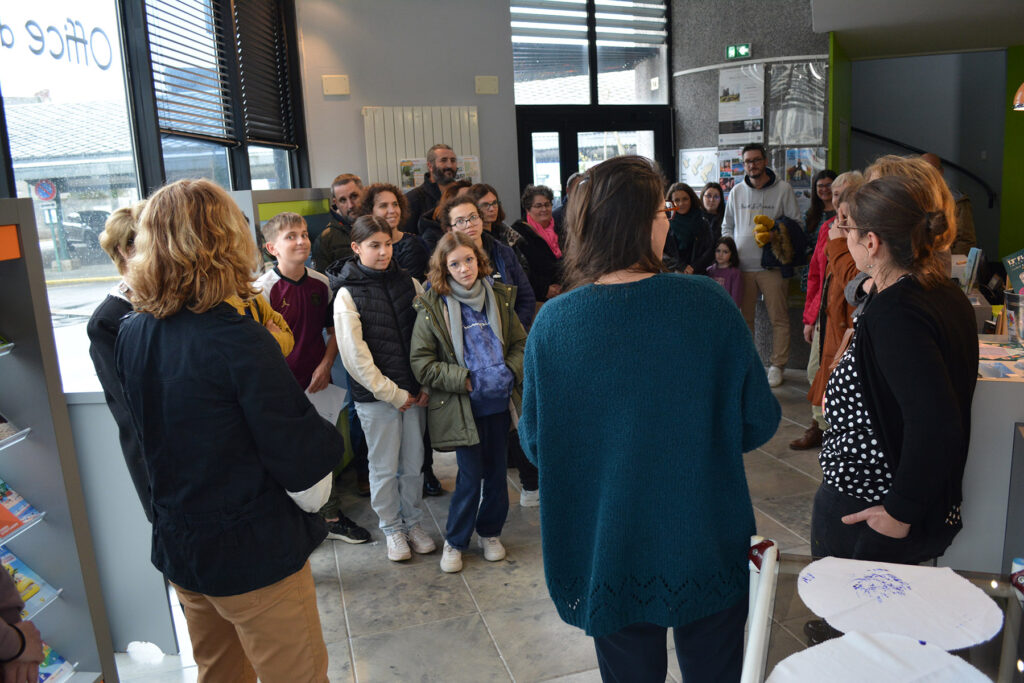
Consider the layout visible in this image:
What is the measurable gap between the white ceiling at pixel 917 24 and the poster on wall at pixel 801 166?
2.87 feet

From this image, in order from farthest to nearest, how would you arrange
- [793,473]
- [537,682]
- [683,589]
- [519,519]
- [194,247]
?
[793,473] → [519,519] → [537,682] → [194,247] → [683,589]

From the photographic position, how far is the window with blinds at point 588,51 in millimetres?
7391

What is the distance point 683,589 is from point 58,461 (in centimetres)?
170

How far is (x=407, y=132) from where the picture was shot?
20.6 feet

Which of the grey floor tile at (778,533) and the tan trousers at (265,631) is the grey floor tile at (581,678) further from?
the grey floor tile at (778,533)

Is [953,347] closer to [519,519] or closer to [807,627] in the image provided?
[807,627]

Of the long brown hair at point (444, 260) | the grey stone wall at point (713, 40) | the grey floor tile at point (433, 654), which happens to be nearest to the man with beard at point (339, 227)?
the long brown hair at point (444, 260)

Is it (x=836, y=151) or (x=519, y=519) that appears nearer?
(x=519, y=519)

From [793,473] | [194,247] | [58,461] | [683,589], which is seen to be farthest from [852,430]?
[793,473]

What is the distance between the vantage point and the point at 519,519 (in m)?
3.61

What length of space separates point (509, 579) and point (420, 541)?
47 cm

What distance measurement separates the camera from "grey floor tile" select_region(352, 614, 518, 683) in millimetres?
2463

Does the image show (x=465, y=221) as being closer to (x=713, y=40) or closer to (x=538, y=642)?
(x=538, y=642)

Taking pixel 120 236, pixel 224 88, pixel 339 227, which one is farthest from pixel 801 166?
pixel 120 236
